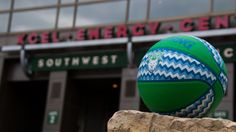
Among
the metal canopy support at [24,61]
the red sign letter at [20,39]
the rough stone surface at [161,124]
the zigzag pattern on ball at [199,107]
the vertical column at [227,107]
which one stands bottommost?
the rough stone surface at [161,124]

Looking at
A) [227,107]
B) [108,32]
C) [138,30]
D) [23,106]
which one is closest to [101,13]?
[108,32]

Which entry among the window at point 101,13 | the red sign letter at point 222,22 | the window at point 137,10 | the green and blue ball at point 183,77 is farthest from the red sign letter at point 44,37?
the green and blue ball at point 183,77

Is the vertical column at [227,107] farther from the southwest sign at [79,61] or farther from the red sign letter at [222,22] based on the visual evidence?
the southwest sign at [79,61]

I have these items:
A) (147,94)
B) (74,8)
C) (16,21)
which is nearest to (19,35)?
(16,21)

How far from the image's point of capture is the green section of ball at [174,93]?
19.1ft

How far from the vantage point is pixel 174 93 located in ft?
19.2

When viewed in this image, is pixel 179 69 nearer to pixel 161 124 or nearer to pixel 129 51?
pixel 161 124

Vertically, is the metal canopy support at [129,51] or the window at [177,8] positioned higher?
the window at [177,8]

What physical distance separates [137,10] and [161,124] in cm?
1369

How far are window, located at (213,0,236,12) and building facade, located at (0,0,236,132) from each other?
35 mm

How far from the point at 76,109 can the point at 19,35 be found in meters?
3.95

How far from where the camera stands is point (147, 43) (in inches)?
722

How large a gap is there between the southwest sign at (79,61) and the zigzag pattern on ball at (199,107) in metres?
12.9

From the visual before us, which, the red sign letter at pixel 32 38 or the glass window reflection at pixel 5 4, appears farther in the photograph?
the glass window reflection at pixel 5 4
